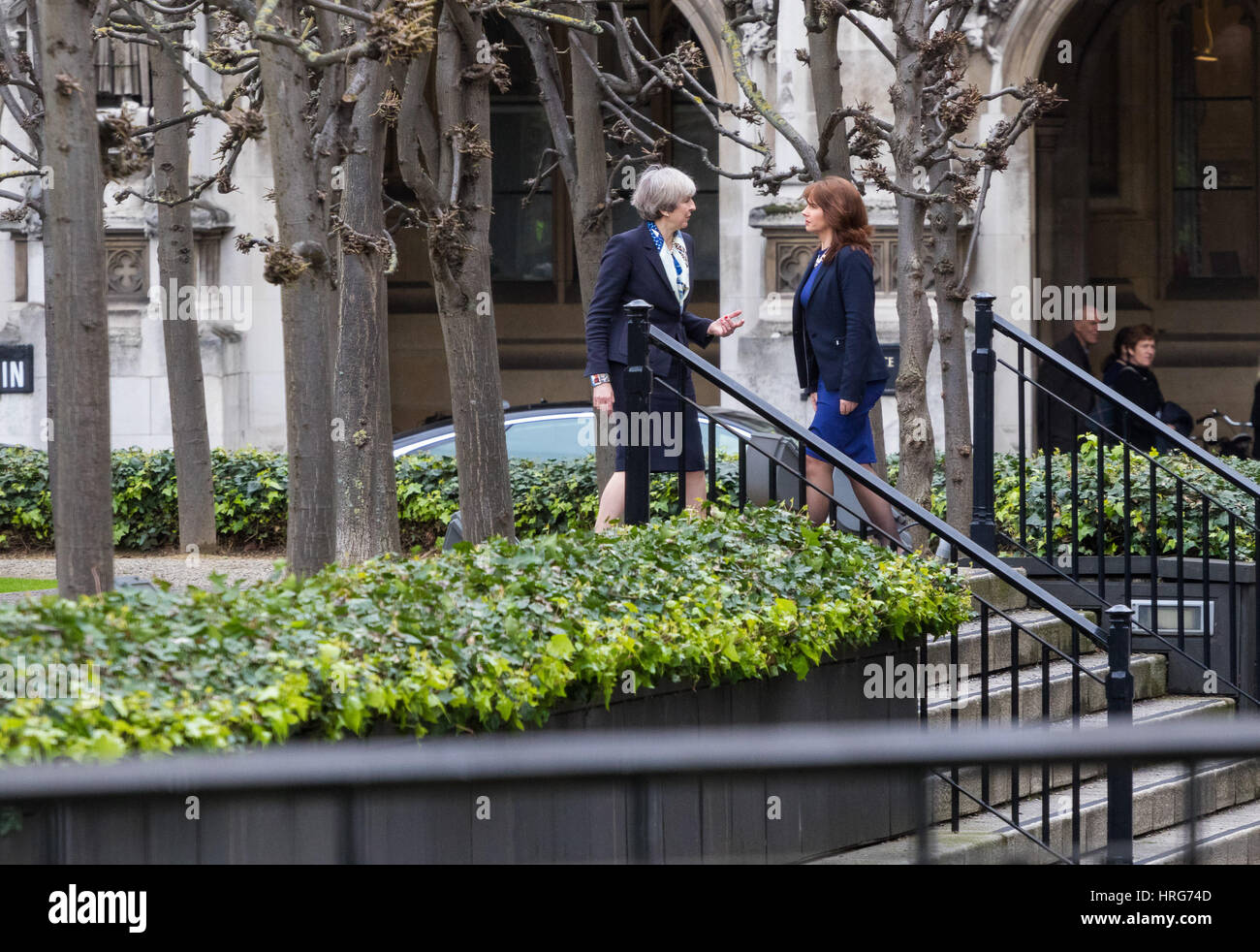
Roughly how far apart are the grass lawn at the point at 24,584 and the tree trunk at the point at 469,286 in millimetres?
3337

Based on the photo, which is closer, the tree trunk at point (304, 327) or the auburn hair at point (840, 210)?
the tree trunk at point (304, 327)

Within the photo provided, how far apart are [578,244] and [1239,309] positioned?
14.7m

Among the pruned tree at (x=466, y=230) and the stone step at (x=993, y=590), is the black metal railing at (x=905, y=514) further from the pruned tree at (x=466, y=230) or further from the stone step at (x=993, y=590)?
the pruned tree at (x=466, y=230)

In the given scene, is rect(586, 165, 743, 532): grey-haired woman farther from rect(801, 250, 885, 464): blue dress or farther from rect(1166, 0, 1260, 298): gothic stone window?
rect(1166, 0, 1260, 298): gothic stone window

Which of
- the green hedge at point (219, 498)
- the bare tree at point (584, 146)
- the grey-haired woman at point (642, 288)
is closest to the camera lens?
the grey-haired woman at point (642, 288)

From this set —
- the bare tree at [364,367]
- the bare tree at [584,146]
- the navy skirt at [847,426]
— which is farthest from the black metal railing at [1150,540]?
the bare tree at [364,367]

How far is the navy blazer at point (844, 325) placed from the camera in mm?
7465

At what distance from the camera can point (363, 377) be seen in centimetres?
1069

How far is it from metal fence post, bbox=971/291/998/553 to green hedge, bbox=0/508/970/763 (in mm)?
1838

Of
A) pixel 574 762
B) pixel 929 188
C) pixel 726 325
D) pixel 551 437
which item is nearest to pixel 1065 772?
pixel 726 325

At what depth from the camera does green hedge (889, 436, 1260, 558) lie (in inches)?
332

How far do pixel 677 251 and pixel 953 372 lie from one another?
3575mm

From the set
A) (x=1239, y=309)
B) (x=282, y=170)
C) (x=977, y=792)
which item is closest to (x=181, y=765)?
(x=977, y=792)
